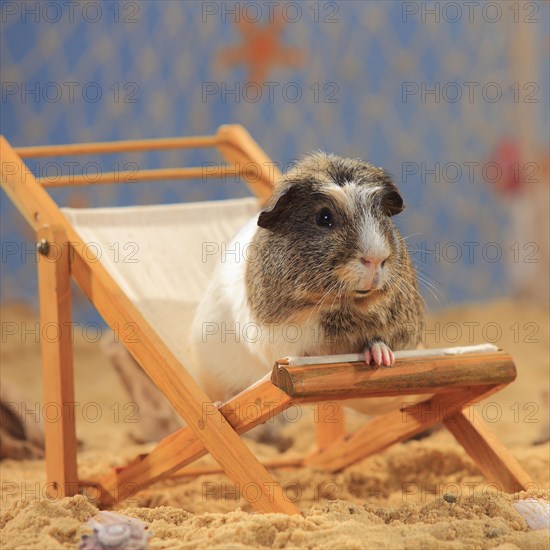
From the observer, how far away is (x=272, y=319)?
7.48 ft

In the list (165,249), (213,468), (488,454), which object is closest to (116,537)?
(488,454)

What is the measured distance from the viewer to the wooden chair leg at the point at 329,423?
3.24 metres

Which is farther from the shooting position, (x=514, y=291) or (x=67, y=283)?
(x=514, y=291)

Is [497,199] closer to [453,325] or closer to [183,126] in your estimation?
[453,325]

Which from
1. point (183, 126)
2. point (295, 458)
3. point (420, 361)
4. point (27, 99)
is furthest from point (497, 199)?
point (420, 361)

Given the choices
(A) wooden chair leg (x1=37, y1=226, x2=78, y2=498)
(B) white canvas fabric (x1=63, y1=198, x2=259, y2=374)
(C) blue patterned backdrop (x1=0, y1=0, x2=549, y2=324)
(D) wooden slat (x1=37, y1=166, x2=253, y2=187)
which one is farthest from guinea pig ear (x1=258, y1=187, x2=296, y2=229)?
(C) blue patterned backdrop (x1=0, y1=0, x2=549, y2=324)

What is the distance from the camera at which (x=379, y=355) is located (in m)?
2.25

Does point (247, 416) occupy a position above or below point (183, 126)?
below

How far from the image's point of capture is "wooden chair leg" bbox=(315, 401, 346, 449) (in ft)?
10.6

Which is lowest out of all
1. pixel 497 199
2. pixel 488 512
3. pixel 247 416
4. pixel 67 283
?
pixel 488 512

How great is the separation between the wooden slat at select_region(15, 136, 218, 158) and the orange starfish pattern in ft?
8.13

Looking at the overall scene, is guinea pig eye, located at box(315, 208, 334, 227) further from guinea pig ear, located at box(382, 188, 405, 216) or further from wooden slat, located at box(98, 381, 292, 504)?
wooden slat, located at box(98, 381, 292, 504)

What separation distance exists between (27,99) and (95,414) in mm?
2116

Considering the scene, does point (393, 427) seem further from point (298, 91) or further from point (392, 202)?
point (298, 91)
